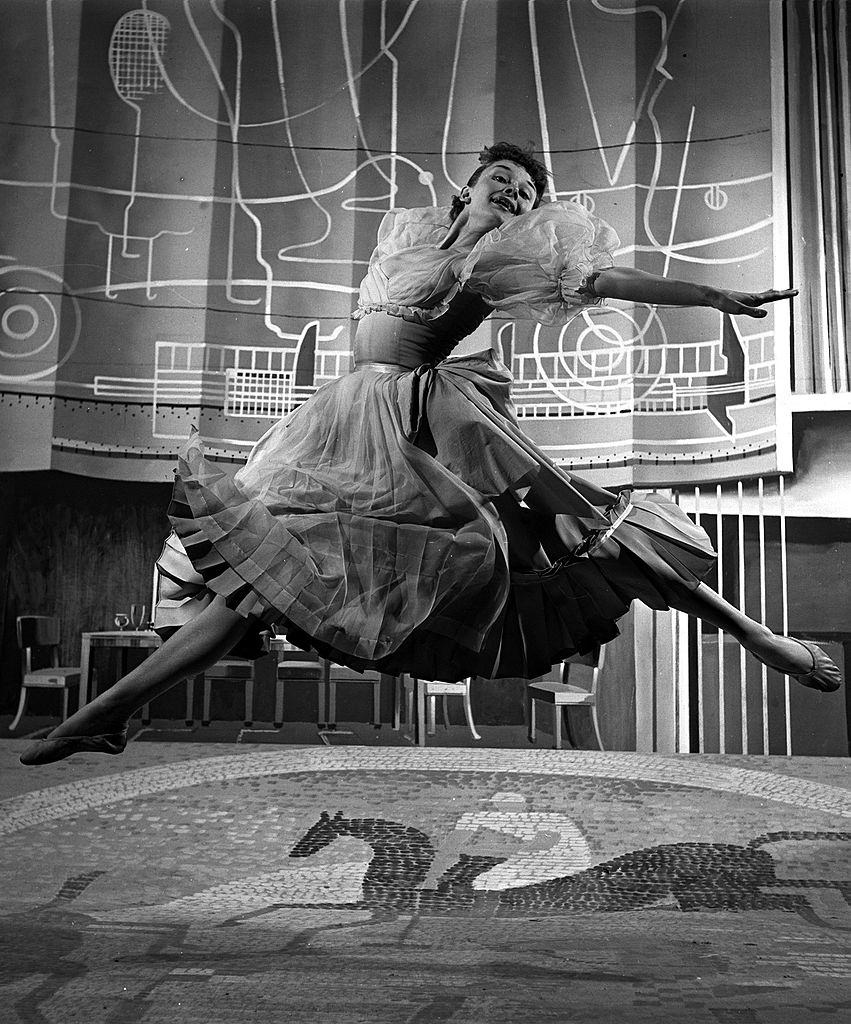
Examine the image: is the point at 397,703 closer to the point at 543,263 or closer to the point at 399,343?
the point at 399,343

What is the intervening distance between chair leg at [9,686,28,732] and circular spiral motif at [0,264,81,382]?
1236 mm

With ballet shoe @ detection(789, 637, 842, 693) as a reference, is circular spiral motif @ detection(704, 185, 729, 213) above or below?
above

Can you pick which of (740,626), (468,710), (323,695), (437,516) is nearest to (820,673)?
(740,626)

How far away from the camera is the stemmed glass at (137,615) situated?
165 inches

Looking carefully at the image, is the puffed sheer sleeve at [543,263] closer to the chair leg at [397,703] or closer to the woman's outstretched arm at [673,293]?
the woman's outstretched arm at [673,293]

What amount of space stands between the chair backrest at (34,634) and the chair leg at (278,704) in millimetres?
871

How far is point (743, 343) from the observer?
13.9 feet

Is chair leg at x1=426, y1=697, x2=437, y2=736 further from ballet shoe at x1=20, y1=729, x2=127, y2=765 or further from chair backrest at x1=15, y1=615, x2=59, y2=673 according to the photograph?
ballet shoe at x1=20, y1=729, x2=127, y2=765

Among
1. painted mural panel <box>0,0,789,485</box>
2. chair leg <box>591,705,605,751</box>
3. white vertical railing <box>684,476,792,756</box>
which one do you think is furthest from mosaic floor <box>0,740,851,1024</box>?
painted mural panel <box>0,0,789,485</box>

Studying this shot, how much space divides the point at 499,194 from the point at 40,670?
2783mm

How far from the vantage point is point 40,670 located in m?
4.09

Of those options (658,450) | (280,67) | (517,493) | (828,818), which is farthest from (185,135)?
(828,818)

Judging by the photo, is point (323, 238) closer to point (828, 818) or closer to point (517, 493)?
point (517, 493)

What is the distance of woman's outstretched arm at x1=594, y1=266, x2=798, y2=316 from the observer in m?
1.72
